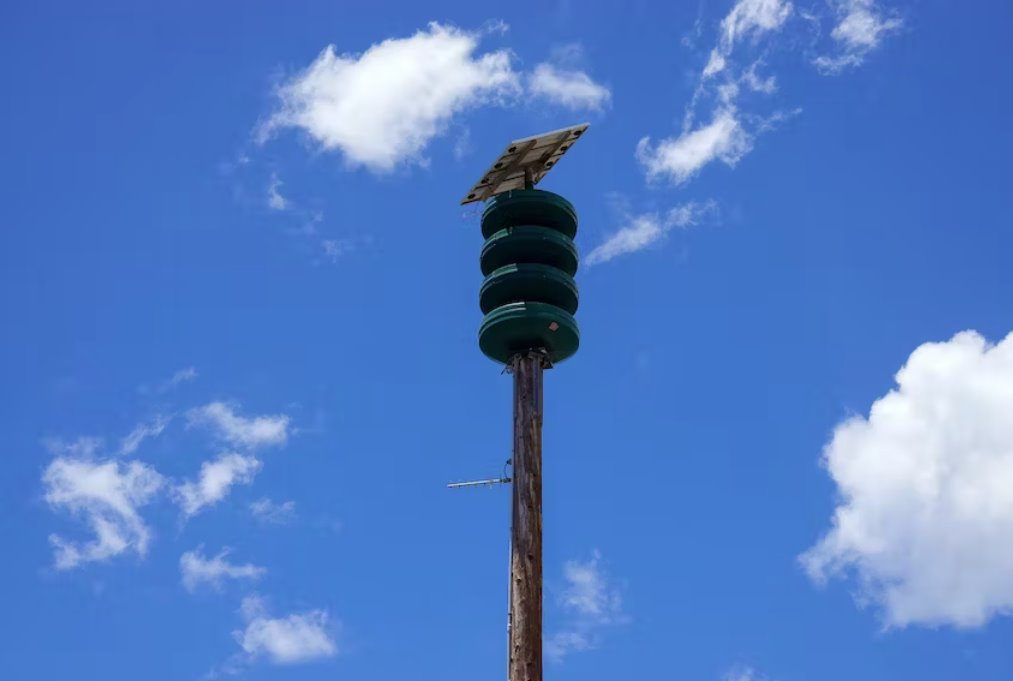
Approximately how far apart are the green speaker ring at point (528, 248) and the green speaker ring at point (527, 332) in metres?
1.01

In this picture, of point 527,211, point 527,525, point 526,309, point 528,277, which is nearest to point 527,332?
point 526,309

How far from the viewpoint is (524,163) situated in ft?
68.6

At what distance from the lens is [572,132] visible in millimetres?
20672

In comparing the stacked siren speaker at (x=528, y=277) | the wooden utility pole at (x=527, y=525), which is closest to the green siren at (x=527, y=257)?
the stacked siren speaker at (x=528, y=277)

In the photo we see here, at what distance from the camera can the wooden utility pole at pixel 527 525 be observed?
16.1 metres

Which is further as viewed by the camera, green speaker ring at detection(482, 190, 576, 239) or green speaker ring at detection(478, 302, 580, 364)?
green speaker ring at detection(482, 190, 576, 239)

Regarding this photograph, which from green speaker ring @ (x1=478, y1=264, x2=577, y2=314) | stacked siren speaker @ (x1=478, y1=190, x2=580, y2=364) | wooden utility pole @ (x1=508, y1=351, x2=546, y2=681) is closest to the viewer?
wooden utility pole @ (x1=508, y1=351, x2=546, y2=681)

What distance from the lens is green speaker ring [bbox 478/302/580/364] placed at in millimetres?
18656

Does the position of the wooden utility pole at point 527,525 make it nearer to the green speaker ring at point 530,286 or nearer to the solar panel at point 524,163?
the green speaker ring at point 530,286

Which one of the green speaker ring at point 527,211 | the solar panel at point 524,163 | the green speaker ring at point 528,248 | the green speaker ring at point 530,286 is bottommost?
the green speaker ring at point 530,286

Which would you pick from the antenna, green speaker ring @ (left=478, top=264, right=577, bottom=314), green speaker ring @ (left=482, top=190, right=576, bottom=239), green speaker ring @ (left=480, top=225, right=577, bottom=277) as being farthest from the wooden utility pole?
green speaker ring @ (left=482, top=190, right=576, bottom=239)

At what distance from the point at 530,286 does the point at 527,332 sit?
2.67 feet

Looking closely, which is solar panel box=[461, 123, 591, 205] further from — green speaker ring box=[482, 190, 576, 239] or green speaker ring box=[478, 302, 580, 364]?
green speaker ring box=[478, 302, 580, 364]

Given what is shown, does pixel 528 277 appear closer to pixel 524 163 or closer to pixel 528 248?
pixel 528 248
